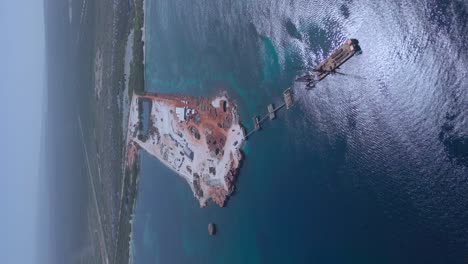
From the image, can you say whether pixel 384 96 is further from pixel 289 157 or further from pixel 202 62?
pixel 202 62

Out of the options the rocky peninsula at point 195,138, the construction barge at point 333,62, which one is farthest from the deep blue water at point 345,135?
the rocky peninsula at point 195,138

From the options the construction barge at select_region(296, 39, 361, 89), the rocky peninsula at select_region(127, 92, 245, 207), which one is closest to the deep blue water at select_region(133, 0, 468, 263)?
the construction barge at select_region(296, 39, 361, 89)

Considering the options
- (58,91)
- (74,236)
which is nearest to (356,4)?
(74,236)

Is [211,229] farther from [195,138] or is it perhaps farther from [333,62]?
[333,62]

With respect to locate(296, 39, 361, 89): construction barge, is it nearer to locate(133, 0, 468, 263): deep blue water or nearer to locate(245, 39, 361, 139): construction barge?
locate(245, 39, 361, 139): construction barge

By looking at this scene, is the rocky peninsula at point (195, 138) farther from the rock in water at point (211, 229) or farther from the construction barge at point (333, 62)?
the construction barge at point (333, 62)
